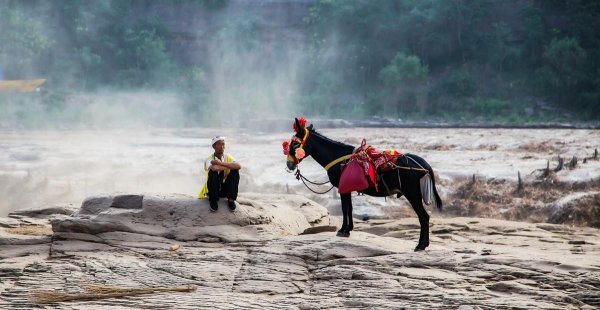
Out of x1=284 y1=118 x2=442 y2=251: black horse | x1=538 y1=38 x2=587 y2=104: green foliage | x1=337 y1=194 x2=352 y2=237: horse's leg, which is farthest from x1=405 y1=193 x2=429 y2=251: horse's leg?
x1=538 y1=38 x2=587 y2=104: green foliage

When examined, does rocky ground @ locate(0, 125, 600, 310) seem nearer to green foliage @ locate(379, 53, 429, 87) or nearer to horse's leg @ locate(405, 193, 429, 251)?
horse's leg @ locate(405, 193, 429, 251)

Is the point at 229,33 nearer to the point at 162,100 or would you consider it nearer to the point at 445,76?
the point at 162,100

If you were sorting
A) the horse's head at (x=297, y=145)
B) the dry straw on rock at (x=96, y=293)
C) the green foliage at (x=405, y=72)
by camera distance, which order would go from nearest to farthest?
the dry straw on rock at (x=96, y=293) < the horse's head at (x=297, y=145) < the green foliage at (x=405, y=72)

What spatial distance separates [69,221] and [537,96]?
3329cm

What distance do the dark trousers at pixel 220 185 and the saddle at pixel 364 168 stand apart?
136 centimetres

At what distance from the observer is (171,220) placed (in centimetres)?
1037

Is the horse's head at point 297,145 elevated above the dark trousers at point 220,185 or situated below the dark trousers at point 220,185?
above

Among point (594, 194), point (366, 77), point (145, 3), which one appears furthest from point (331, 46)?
point (594, 194)

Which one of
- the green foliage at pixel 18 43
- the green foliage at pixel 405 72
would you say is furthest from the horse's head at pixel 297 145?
the green foliage at pixel 18 43

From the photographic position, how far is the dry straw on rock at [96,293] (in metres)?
8.62

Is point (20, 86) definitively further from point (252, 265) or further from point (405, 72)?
point (252, 265)

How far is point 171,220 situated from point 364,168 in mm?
2546

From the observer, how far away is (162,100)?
44.4 m

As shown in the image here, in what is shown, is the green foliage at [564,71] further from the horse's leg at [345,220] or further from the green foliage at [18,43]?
the horse's leg at [345,220]
